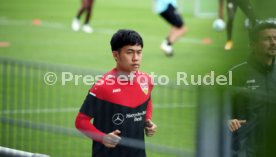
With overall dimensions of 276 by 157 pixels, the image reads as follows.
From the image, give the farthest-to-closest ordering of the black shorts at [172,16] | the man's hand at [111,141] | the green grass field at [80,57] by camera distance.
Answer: the black shorts at [172,16], the man's hand at [111,141], the green grass field at [80,57]

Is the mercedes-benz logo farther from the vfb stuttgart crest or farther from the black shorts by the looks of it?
the black shorts

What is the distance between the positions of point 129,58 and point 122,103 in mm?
274

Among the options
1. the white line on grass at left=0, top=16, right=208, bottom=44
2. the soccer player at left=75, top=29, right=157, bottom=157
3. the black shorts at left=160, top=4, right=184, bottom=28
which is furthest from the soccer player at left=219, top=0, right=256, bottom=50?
the white line on grass at left=0, top=16, right=208, bottom=44

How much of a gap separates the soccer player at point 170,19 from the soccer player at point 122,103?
10.2 meters

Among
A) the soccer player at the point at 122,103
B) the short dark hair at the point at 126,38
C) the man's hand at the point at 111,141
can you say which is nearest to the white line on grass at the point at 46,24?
the short dark hair at the point at 126,38

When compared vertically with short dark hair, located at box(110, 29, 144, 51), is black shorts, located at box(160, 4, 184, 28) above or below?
above

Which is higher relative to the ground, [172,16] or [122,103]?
[172,16]

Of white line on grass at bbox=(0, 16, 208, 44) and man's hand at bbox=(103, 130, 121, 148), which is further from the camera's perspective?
white line on grass at bbox=(0, 16, 208, 44)

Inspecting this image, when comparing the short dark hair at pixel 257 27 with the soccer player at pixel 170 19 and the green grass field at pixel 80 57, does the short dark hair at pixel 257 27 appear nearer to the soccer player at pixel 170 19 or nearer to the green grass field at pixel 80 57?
the green grass field at pixel 80 57

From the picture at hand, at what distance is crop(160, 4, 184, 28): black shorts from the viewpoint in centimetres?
1458

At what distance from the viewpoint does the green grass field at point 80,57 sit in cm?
131

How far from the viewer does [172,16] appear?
14836 millimetres

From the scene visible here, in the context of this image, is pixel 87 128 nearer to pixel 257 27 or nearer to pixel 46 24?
pixel 257 27

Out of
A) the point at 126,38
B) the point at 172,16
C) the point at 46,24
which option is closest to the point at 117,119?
the point at 126,38
